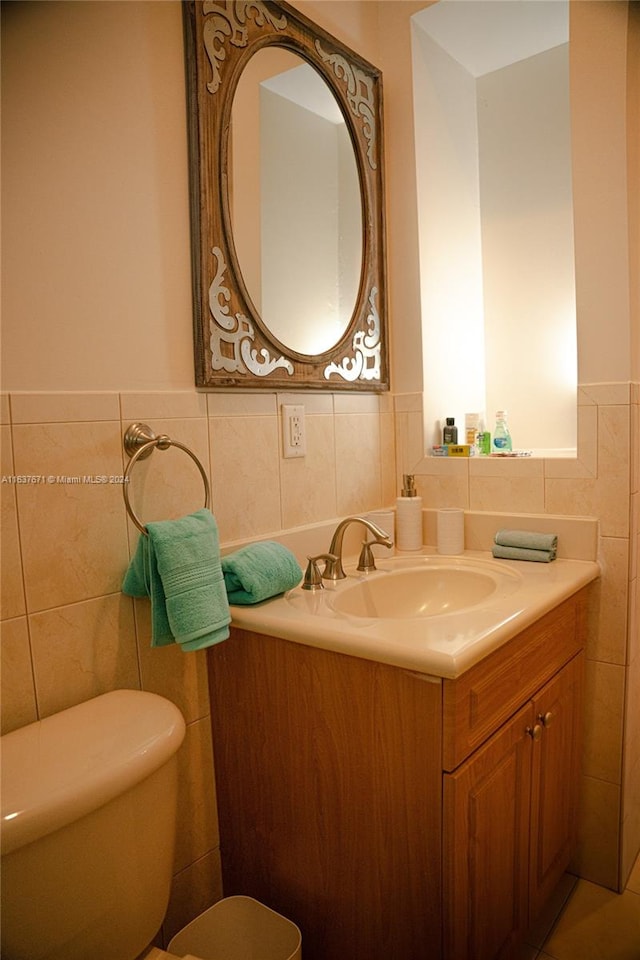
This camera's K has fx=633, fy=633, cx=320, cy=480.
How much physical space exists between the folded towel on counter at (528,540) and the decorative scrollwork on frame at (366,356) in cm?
56

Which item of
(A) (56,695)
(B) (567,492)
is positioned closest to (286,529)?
(A) (56,695)

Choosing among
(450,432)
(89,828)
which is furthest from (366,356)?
(89,828)

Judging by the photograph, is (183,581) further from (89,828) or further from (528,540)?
(528,540)

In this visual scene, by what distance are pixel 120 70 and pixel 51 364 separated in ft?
1.85

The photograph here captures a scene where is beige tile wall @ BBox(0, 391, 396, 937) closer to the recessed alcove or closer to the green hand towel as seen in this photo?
the green hand towel

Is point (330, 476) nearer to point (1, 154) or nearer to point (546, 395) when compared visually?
point (546, 395)

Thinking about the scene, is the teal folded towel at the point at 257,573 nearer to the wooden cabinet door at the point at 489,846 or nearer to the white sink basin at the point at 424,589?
the white sink basin at the point at 424,589

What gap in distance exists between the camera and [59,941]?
865 millimetres

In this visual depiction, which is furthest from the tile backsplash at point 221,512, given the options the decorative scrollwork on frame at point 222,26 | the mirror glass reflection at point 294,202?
the decorative scrollwork on frame at point 222,26

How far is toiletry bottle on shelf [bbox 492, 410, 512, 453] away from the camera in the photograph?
1.87 metres

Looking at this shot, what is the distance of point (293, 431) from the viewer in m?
1.53

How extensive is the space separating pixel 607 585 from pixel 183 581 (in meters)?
1.07

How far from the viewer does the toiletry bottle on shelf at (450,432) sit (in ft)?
6.04

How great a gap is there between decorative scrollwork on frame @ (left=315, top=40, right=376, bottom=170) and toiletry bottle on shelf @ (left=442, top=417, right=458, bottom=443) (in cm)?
74
